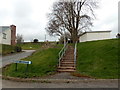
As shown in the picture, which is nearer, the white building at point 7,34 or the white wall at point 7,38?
the white wall at point 7,38

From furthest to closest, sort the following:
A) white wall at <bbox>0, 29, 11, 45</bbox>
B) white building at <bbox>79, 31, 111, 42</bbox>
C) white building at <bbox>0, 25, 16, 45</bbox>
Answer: white building at <bbox>0, 25, 16, 45</bbox> < white wall at <bbox>0, 29, 11, 45</bbox> < white building at <bbox>79, 31, 111, 42</bbox>

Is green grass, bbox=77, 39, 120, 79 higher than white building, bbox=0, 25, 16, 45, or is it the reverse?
white building, bbox=0, 25, 16, 45

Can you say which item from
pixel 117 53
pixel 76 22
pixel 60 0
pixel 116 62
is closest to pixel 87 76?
pixel 116 62

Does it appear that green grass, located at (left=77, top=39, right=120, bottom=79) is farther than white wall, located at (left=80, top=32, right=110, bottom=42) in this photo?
No

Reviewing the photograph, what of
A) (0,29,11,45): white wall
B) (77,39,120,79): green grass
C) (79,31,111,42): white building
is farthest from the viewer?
(0,29,11,45): white wall

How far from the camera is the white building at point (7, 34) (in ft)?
111

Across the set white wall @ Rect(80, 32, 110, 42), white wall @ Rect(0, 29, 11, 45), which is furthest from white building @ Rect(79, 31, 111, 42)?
white wall @ Rect(0, 29, 11, 45)

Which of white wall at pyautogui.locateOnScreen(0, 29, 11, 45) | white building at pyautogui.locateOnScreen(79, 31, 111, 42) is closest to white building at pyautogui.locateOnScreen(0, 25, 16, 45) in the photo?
white wall at pyautogui.locateOnScreen(0, 29, 11, 45)

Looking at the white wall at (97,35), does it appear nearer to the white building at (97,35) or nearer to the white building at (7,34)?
the white building at (97,35)

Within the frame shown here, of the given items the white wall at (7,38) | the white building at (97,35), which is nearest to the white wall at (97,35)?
the white building at (97,35)

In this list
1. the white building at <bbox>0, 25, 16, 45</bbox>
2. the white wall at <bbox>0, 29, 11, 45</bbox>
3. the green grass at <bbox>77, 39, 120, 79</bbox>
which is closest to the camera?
the green grass at <bbox>77, 39, 120, 79</bbox>

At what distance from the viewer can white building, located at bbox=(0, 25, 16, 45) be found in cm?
3384

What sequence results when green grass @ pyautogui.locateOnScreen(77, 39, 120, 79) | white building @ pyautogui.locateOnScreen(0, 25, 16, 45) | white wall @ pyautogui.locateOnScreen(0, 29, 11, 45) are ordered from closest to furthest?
green grass @ pyautogui.locateOnScreen(77, 39, 120, 79) → white wall @ pyautogui.locateOnScreen(0, 29, 11, 45) → white building @ pyautogui.locateOnScreen(0, 25, 16, 45)

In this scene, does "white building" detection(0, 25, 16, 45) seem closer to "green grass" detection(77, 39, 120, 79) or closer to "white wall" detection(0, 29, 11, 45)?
"white wall" detection(0, 29, 11, 45)
